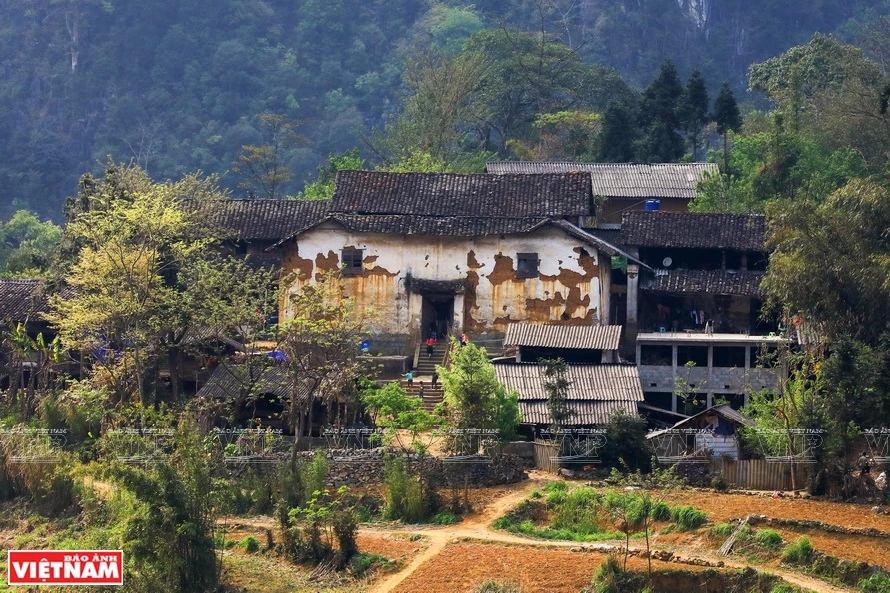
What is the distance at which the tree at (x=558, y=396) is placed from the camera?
119 ft

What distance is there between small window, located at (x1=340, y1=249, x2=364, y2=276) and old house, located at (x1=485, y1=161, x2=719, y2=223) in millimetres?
10765

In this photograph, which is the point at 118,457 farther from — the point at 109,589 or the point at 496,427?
the point at 496,427

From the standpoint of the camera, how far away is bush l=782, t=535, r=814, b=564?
1116 inches

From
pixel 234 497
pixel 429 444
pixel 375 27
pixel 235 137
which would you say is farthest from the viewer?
pixel 375 27

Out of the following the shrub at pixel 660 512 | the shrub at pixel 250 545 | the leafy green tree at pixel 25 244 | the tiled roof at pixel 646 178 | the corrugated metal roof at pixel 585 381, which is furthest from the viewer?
the tiled roof at pixel 646 178

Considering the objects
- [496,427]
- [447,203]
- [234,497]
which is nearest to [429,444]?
[496,427]

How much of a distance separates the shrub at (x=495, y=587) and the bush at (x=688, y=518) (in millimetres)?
4130

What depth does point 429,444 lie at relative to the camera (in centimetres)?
3622

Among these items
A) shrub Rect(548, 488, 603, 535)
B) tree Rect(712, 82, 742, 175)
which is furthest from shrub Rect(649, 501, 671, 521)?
tree Rect(712, 82, 742, 175)

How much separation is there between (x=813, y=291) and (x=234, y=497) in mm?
13413

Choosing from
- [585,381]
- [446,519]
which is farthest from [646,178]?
[446,519]

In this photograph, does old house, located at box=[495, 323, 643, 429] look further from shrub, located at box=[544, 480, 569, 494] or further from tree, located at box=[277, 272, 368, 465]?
tree, located at box=[277, 272, 368, 465]

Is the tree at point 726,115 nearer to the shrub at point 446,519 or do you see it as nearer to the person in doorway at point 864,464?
the person in doorway at point 864,464

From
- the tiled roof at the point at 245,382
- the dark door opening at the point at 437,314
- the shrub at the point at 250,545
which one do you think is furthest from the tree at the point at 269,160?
the shrub at the point at 250,545
